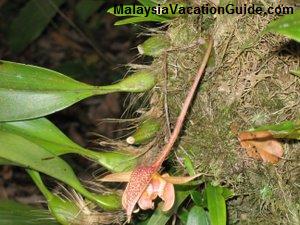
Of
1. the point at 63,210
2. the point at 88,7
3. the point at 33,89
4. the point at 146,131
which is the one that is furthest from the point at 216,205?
the point at 88,7

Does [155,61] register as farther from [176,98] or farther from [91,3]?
[91,3]

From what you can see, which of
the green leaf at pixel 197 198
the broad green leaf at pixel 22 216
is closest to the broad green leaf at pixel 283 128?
the green leaf at pixel 197 198

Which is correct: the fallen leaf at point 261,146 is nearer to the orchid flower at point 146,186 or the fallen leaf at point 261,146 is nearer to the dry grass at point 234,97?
the dry grass at point 234,97

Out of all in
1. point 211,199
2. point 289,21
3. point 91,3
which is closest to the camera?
point 289,21

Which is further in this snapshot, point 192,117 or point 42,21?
point 42,21

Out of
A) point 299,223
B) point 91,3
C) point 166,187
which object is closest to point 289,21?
point 166,187

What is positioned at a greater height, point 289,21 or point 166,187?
point 289,21

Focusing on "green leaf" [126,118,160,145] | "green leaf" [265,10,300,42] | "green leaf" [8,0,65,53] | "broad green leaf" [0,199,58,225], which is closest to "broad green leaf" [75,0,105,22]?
"green leaf" [8,0,65,53]
